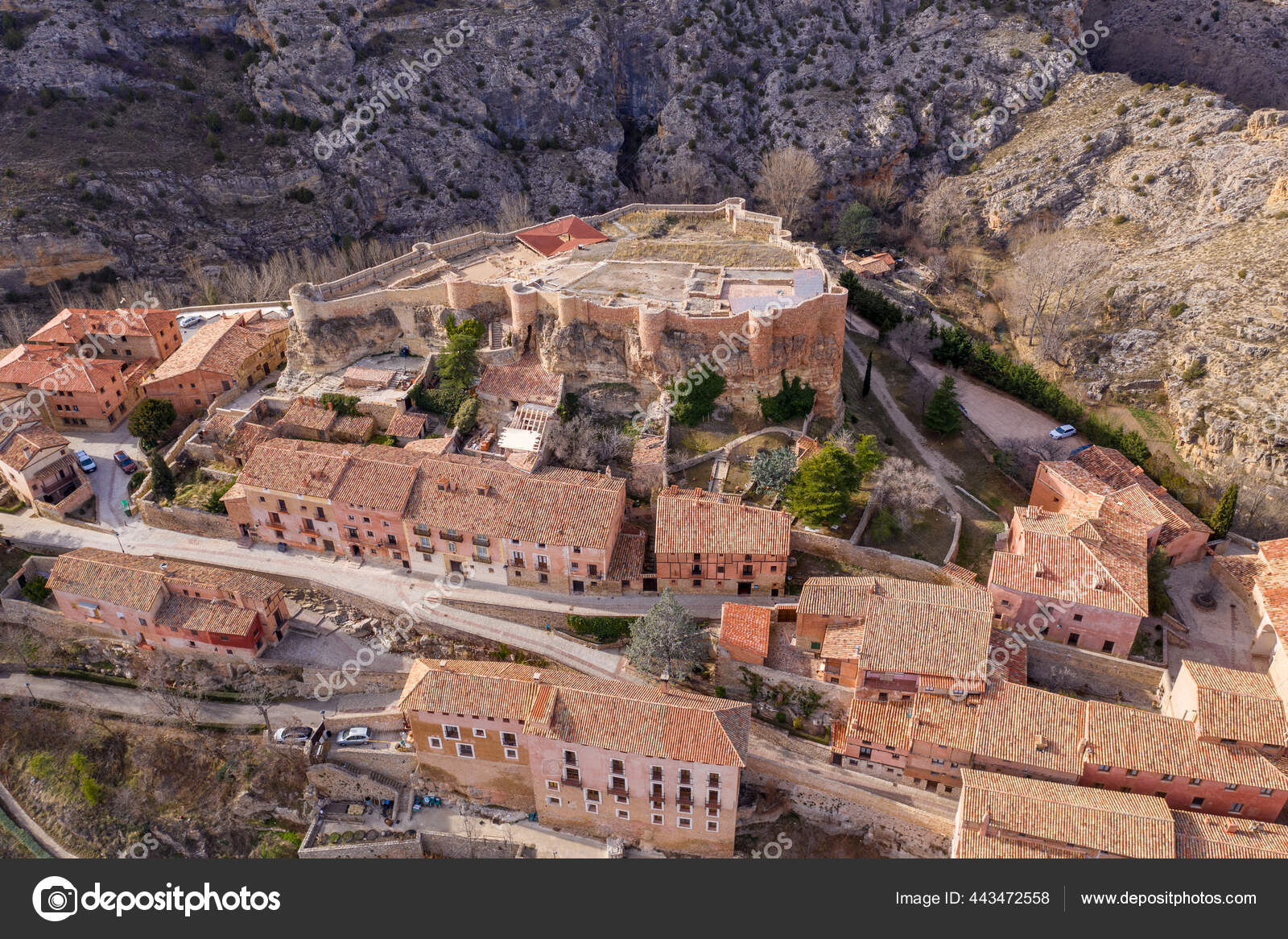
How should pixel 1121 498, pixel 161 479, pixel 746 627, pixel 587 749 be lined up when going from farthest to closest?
1. pixel 161 479
2. pixel 1121 498
3. pixel 746 627
4. pixel 587 749

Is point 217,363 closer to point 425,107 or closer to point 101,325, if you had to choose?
point 101,325

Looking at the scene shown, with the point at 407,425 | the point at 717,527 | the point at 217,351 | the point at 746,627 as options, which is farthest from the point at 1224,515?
the point at 217,351

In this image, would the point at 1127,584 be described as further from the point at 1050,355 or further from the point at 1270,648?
the point at 1050,355

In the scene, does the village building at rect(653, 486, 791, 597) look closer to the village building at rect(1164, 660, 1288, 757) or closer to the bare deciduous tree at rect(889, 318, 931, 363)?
the village building at rect(1164, 660, 1288, 757)

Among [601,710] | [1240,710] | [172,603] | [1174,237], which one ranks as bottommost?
[172,603]

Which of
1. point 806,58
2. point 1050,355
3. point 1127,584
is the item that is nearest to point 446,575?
point 1127,584

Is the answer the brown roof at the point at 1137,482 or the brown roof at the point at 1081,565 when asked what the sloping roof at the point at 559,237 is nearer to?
the brown roof at the point at 1081,565
